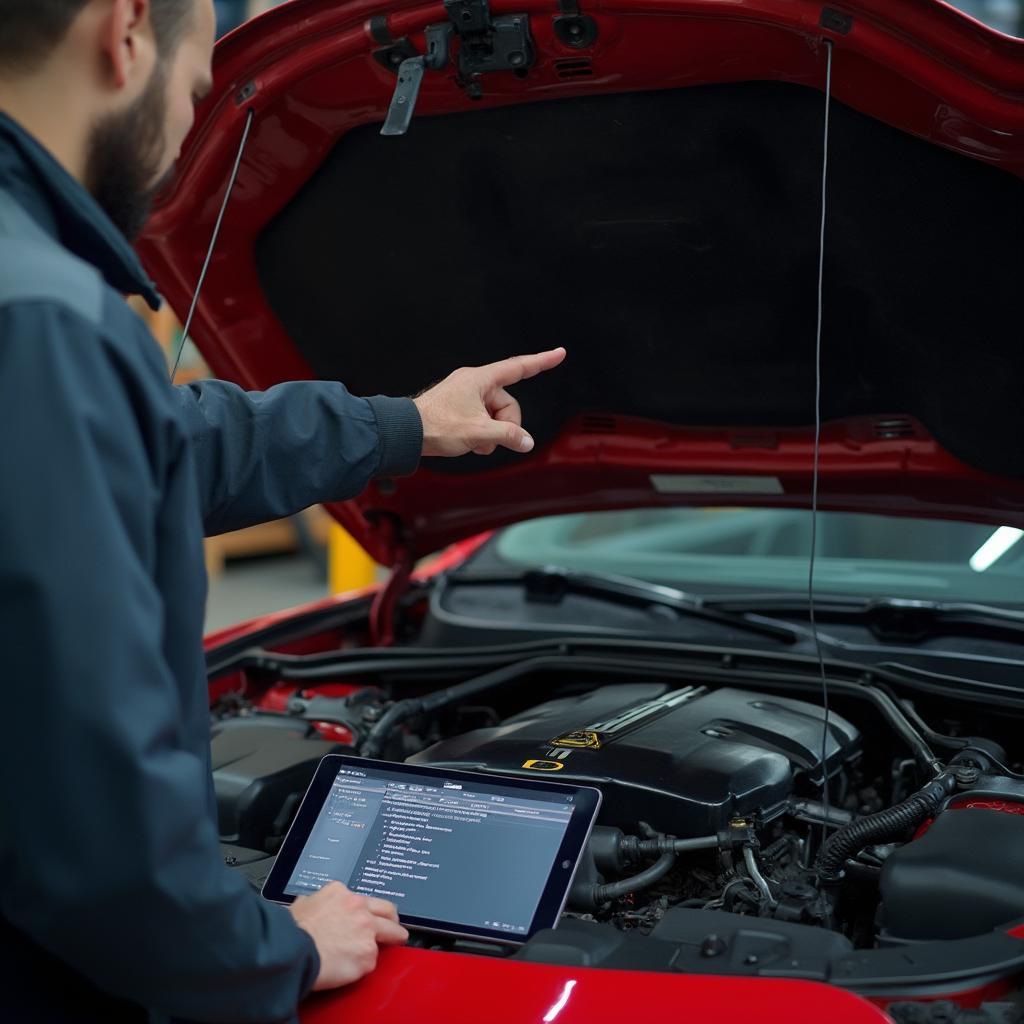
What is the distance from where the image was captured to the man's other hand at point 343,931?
1188mm

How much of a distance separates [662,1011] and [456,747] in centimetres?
66

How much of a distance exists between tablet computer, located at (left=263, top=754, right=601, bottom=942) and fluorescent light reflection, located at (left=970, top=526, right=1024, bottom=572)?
123cm

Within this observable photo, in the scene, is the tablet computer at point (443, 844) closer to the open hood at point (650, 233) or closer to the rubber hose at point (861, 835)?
the rubber hose at point (861, 835)

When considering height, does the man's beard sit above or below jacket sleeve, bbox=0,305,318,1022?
above

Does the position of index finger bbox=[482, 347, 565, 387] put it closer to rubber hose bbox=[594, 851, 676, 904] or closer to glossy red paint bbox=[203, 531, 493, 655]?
rubber hose bbox=[594, 851, 676, 904]

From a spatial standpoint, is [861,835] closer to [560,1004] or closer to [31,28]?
[560,1004]

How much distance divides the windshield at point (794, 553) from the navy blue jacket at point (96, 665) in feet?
5.15

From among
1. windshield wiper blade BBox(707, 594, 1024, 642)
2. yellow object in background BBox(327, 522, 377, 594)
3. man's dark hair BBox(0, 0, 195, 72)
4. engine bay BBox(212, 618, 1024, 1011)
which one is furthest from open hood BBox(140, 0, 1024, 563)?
yellow object in background BBox(327, 522, 377, 594)

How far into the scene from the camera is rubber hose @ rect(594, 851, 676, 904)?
144 centimetres

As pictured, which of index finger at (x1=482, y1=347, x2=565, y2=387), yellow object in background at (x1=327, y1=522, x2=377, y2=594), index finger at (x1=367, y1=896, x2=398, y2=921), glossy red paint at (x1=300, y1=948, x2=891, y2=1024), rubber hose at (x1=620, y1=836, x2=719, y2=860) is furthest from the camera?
yellow object in background at (x1=327, y1=522, x2=377, y2=594)

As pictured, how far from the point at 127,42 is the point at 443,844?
94 centimetres

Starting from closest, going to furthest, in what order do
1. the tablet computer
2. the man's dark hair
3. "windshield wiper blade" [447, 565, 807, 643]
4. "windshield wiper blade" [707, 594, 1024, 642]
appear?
the man's dark hair
the tablet computer
"windshield wiper blade" [707, 594, 1024, 642]
"windshield wiper blade" [447, 565, 807, 643]

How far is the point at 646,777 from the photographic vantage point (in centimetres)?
157

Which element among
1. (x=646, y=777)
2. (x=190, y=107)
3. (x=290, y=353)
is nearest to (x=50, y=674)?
(x=190, y=107)
